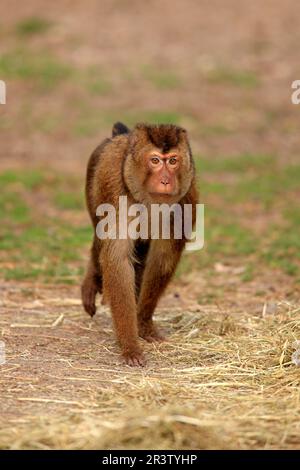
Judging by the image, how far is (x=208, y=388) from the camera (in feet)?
20.8

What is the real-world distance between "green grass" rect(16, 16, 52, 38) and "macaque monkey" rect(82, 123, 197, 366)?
46.6 ft

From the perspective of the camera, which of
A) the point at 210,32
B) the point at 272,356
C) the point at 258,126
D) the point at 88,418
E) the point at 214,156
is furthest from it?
the point at 210,32

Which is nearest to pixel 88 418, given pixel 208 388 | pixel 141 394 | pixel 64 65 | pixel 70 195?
pixel 141 394

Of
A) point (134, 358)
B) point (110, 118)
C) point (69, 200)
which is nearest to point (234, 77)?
Result: point (110, 118)

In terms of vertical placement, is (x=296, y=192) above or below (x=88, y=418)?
above

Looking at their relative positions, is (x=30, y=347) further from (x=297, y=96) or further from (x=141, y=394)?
(x=297, y=96)

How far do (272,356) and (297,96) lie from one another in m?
11.9

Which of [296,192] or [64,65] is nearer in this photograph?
[296,192]

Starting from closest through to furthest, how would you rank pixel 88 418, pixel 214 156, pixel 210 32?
pixel 88 418 < pixel 214 156 < pixel 210 32

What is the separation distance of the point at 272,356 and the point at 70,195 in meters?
7.53

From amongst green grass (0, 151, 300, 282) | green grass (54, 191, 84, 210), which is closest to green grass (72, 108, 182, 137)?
green grass (0, 151, 300, 282)

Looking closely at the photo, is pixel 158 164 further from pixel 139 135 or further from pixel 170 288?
pixel 170 288

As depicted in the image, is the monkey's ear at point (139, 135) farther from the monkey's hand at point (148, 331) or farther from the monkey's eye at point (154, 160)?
the monkey's hand at point (148, 331)

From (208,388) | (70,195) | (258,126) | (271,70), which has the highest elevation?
(271,70)
